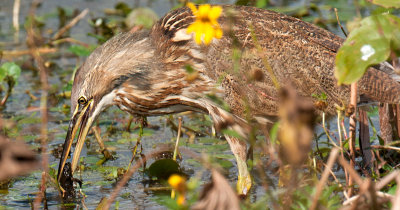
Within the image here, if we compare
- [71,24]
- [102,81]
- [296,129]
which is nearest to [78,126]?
[102,81]

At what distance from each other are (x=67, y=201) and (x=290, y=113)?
2327mm

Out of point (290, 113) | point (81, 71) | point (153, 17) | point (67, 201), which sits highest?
point (153, 17)

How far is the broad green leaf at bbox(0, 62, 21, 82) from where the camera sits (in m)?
5.42

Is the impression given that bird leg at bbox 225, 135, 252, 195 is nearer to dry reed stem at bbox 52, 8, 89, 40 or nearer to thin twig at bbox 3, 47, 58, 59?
dry reed stem at bbox 52, 8, 89, 40

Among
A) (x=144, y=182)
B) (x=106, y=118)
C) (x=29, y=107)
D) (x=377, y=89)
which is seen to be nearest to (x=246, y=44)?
(x=377, y=89)

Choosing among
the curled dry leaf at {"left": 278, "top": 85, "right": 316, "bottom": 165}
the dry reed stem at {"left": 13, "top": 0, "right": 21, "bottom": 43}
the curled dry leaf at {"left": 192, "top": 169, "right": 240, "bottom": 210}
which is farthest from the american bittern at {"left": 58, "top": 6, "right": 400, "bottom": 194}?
the dry reed stem at {"left": 13, "top": 0, "right": 21, "bottom": 43}

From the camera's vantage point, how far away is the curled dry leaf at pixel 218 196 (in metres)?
2.17

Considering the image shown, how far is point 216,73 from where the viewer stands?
159 inches

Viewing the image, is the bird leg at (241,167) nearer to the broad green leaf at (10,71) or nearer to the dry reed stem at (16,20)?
the broad green leaf at (10,71)

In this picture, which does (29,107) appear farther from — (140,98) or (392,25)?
(392,25)

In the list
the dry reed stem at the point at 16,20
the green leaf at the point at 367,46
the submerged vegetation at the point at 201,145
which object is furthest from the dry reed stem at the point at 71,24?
the green leaf at the point at 367,46

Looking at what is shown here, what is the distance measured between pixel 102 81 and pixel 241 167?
3.17ft

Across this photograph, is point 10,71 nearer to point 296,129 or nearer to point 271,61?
point 271,61

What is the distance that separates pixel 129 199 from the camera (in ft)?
13.2
